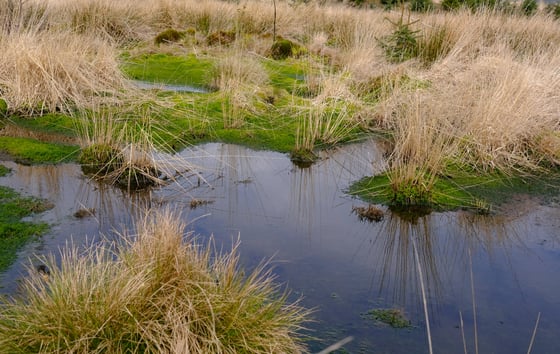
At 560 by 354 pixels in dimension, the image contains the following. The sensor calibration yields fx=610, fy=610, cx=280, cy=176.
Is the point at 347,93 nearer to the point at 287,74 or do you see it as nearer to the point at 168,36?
the point at 287,74

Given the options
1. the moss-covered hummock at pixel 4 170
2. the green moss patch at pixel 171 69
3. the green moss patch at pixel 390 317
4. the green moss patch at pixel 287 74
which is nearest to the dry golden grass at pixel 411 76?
the green moss patch at pixel 287 74

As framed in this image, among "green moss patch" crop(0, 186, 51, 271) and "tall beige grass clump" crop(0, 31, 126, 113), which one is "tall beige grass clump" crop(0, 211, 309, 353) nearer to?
"green moss patch" crop(0, 186, 51, 271)

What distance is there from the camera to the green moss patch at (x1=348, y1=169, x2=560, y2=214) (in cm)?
545

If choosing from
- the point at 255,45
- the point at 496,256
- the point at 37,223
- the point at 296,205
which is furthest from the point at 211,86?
the point at 496,256

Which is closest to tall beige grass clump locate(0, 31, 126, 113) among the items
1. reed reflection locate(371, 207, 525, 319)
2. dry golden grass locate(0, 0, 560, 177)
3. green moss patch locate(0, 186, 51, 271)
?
dry golden grass locate(0, 0, 560, 177)

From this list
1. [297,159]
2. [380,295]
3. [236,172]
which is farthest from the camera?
[297,159]

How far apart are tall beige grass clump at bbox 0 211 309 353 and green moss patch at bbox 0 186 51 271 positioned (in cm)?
99

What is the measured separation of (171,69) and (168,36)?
251 cm

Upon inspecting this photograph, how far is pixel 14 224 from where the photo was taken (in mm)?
4547

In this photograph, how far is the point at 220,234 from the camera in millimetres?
4605

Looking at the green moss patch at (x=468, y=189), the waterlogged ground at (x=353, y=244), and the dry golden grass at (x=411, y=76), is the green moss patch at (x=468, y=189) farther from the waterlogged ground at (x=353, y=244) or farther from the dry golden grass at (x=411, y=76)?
the dry golden grass at (x=411, y=76)

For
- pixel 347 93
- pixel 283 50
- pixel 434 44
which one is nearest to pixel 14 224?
pixel 347 93

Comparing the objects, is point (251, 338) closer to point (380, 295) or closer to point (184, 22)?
point (380, 295)

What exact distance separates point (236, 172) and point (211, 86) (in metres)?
3.44
